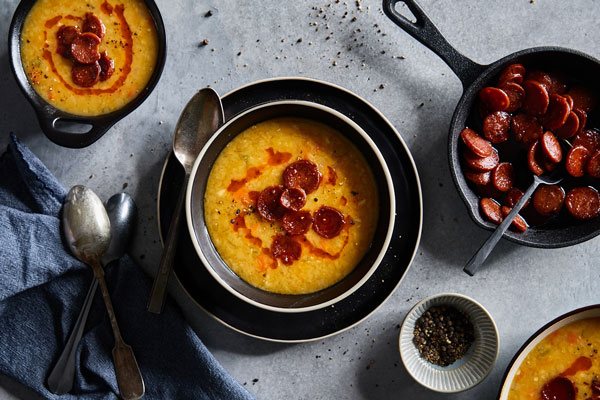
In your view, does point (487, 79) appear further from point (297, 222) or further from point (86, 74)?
point (86, 74)

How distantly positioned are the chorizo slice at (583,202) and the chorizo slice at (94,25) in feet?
8.18

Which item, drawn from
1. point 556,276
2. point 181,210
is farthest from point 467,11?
point 181,210

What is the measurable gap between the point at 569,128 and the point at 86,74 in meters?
2.45

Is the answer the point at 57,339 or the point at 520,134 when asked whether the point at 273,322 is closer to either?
the point at 57,339

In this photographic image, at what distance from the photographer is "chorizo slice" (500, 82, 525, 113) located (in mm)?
2852

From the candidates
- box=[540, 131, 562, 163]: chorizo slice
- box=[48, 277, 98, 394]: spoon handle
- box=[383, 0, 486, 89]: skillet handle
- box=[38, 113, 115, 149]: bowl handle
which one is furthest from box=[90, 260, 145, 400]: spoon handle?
box=[540, 131, 562, 163]: chorizo slice

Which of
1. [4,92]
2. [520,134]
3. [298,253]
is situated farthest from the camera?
[4,92]

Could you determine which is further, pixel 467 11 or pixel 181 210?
pixel 467 11

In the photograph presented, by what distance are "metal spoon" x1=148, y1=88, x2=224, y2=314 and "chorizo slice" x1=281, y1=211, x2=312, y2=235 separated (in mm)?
525

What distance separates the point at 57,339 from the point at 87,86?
1.33 m

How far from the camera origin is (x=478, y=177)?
2.86 meters

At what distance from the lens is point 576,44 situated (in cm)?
310

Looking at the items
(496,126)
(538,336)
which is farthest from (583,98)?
(538,336)

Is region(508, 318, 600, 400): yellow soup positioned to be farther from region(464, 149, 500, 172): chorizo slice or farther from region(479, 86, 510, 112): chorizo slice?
region(479, 86, 510, 112): chorizo slice
